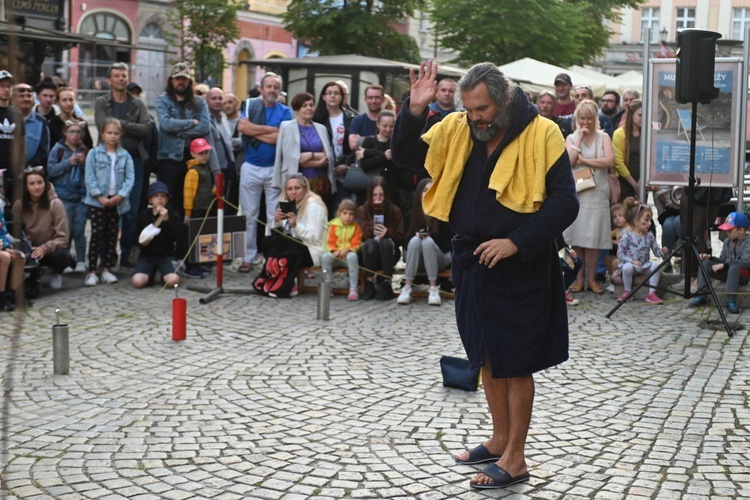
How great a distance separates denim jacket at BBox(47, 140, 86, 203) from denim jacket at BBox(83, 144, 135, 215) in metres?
0.19

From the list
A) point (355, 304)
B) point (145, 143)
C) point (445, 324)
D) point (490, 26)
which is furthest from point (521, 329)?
point (490, 26)

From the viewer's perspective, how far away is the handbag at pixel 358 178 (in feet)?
37.8

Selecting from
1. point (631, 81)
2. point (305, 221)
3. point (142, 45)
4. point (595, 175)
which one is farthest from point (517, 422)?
point (142, 45)

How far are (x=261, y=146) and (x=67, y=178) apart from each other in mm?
2014

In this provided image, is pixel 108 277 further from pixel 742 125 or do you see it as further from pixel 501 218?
pixel 501 218

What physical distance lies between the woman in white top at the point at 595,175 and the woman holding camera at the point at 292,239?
2374 mm

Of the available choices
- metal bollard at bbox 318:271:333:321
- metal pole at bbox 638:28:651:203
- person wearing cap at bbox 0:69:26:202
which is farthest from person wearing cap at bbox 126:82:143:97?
metal pole at bbox 638:28:651:203

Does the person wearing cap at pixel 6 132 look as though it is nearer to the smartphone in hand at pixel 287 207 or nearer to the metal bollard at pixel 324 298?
the smartphone in hand at pixel 287 207

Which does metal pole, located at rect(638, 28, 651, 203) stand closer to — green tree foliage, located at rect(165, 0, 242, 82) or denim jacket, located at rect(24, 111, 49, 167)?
denim jacket, located at rect(24, 111, 49, 167)

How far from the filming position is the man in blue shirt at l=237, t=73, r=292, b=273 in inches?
482

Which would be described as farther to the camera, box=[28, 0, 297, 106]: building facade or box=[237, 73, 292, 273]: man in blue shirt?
box=[28, 0, 297, 106]: building facade

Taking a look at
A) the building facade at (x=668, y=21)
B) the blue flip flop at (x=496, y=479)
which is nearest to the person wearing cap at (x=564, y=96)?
the blue flip flop at (x=496, y=479)

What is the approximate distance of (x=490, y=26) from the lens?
106ft

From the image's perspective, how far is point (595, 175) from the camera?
36.8 ft
